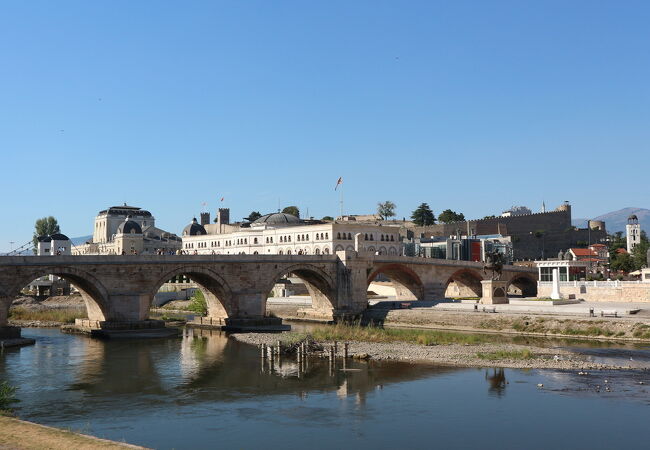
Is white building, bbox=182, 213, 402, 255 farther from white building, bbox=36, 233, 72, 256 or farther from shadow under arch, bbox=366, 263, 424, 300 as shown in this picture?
white building, bbox=36, 233, 72, 256

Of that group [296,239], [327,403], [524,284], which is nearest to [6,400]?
[327,403]

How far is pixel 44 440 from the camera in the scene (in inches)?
924

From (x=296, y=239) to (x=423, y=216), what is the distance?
217ft

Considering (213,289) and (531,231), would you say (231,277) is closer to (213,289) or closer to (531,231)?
(213,289)

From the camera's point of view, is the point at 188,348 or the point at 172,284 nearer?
the point at 188,348

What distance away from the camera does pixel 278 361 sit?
157 ft

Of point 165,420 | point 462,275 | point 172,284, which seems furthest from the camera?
point 172,284

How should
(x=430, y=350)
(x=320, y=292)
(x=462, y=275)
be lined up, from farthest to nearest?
(x=462, y=275), (x=320, y=292), (x=430, y=350)

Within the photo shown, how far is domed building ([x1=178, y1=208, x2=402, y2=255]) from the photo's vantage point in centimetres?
10906

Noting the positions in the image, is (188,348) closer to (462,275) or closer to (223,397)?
(223,397)

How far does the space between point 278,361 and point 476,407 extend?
1747 cm

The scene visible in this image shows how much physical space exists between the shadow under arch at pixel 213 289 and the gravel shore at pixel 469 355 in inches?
656

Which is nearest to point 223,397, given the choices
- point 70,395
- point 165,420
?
point 165,420

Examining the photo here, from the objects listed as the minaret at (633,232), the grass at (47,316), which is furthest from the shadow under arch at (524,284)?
the minaret at (633,232)
